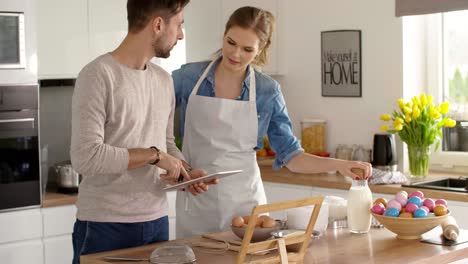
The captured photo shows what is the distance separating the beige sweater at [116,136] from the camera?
8.33ft

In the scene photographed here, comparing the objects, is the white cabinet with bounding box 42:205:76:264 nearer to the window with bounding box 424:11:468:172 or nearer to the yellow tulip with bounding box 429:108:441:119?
the yellow tulip with bounding box 429:108:441:119

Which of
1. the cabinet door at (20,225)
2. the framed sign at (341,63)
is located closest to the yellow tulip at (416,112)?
the framed sign at (341,63)

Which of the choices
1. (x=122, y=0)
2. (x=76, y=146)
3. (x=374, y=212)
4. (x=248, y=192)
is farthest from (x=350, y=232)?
(x=122, y=0)

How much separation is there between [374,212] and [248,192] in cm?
58

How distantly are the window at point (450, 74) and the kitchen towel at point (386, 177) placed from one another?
0.50 metres

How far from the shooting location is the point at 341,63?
16.3 feet

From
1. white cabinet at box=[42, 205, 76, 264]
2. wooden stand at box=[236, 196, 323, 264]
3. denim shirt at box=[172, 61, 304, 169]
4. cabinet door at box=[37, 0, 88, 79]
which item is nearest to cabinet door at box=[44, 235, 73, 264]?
white cabinet at box=[42, 205, 76, 264]

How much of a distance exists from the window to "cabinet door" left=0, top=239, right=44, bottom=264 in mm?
2197

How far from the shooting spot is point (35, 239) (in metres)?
4.18

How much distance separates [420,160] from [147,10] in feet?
7.30

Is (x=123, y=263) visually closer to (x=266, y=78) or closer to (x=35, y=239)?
(x=266, y=78)

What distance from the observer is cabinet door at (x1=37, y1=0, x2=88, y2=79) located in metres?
4.34

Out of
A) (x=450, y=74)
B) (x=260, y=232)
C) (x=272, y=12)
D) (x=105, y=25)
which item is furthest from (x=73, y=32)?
(x=260, y=232)

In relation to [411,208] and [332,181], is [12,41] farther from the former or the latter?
[411,208]
